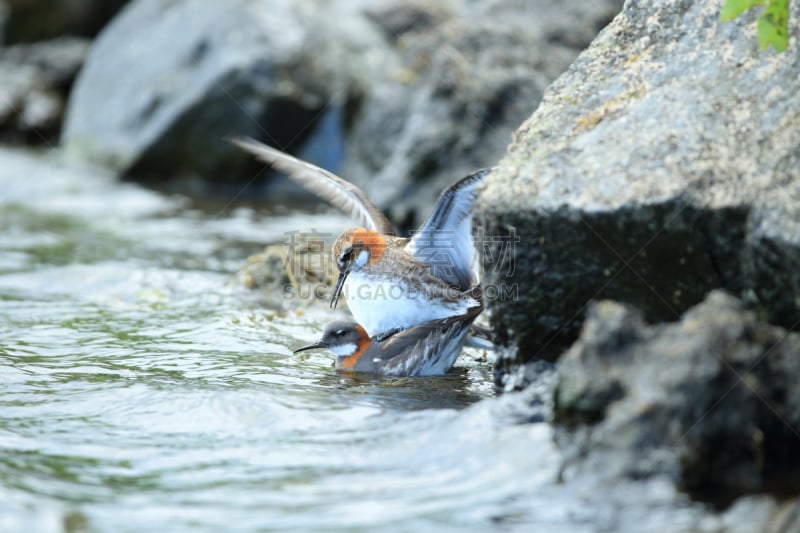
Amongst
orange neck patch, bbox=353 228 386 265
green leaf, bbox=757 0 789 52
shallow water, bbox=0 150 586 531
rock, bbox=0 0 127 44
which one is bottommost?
shallow water, bbox=0 150 586 531

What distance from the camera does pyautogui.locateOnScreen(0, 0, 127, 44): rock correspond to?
75.2ft

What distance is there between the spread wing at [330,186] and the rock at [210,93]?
640cm

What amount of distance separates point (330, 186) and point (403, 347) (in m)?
2.45

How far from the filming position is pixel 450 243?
8.04 m

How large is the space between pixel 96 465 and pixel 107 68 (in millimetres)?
14867

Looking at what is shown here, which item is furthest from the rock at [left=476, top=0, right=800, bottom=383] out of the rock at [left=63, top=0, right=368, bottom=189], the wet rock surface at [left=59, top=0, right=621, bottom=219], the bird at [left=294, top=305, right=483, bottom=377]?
the rock at [left=63, top=0, right=368, bottom=189]

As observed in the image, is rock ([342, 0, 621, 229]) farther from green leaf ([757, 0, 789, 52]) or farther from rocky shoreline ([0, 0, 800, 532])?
green leaf ([757, 0, 789, 52])

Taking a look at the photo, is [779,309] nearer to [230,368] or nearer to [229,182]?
[230,368]

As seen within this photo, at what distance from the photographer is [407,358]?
24.3 ft

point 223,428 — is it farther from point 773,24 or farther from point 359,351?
point 773,24

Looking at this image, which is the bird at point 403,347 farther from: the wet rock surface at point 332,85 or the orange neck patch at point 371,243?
the wet rock surface at point 332,85

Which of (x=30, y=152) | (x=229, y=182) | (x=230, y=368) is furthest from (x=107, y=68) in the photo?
(x=230, y=368)

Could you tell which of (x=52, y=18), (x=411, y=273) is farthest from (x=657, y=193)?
(x=52, y=18)

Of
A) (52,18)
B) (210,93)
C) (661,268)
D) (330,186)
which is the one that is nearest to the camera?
(661,268)
